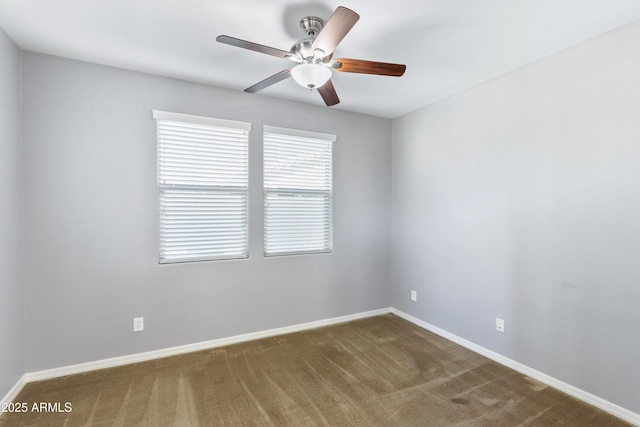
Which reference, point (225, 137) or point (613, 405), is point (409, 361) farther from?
point (225, 137)

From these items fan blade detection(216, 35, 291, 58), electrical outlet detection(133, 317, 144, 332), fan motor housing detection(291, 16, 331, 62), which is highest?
fan motor housing detection(291, 16, 331, 62)

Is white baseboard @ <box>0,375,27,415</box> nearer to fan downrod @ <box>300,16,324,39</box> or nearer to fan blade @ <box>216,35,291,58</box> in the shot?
fan blade @ <box>216,35,291,58</box>

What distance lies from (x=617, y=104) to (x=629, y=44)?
388mm

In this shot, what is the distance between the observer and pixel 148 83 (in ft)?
9.22

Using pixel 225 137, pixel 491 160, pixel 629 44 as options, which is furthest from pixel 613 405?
pixel 225 137

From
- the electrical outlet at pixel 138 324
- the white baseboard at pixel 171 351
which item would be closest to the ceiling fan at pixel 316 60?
the electrical outlet at pixel 138 324

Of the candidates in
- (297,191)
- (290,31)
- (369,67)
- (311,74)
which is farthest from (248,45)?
(297,191)

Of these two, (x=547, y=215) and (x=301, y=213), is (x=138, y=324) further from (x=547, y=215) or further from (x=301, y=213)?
(x=547, y=215)

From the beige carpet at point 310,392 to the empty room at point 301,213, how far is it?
0.07 ft

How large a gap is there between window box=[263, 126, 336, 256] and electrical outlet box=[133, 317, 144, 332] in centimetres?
133

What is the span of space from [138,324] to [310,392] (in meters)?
1.70

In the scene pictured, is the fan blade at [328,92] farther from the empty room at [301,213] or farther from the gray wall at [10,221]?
the gray wall at [10,221]

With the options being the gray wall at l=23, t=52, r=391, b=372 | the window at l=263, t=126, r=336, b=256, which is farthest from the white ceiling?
the window at l=263, t=126, r=336, b=256

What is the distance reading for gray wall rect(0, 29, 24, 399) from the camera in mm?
2129
